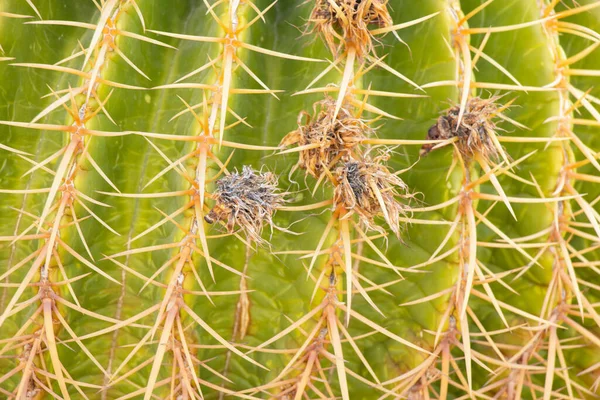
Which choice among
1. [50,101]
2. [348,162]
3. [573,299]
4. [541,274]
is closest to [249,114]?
[348,162]

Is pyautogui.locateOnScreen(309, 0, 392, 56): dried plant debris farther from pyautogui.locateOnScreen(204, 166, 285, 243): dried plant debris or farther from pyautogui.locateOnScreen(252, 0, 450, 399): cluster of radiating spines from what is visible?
pyautogui.locateOnScreen(204, 166, 285, 243): dried plant debris

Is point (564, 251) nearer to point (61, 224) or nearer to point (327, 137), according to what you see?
point (327, 137)

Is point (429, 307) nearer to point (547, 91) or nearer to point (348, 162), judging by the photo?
point (348, 162)

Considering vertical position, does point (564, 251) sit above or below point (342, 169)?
below

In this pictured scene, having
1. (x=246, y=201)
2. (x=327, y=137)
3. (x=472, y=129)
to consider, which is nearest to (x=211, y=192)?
(x=246, y=201)

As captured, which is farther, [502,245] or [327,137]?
[502,245]

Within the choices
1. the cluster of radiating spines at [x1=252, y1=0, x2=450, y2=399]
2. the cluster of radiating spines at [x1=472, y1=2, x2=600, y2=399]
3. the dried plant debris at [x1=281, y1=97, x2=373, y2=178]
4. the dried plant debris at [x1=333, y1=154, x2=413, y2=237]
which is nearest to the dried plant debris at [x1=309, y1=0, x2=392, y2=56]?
the cluster of radiating spines at [x1=252, y1=0, x2=450, y2=399]
